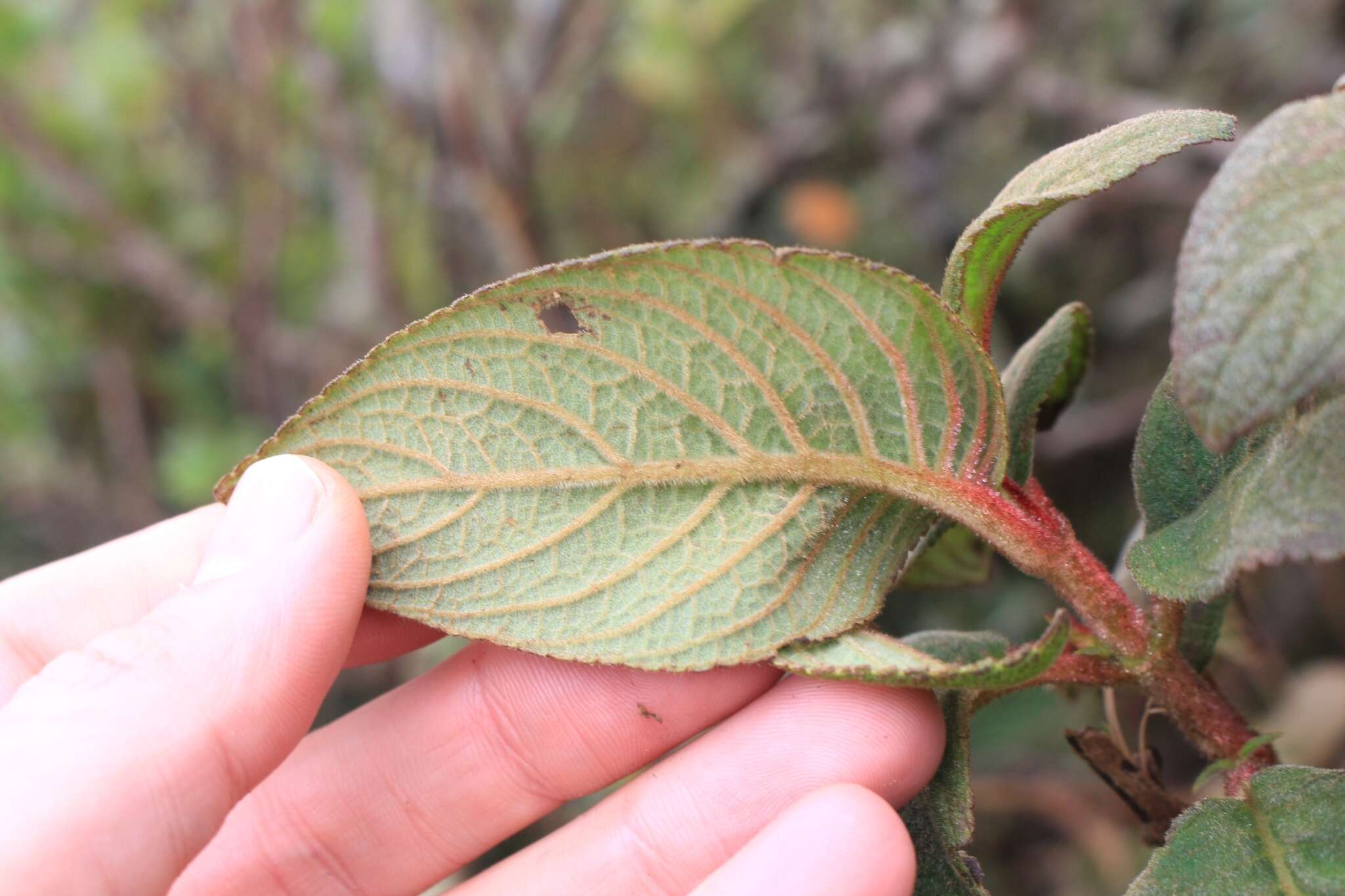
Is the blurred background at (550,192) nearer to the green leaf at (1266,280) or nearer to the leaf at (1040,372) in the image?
the leaf at (1040,372)

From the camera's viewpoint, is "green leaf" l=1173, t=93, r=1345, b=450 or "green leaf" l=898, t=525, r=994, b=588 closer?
"green leaf" l=1173, t=93, r=1345, b=450

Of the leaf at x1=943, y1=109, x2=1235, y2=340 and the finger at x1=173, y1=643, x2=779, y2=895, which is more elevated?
the leaf at x1=943, y1=109, x2=1235, y2=340

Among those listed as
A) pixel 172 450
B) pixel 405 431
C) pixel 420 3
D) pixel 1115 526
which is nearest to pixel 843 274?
pixel 405 431

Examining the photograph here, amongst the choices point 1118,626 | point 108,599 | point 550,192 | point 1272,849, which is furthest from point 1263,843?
point 550,192

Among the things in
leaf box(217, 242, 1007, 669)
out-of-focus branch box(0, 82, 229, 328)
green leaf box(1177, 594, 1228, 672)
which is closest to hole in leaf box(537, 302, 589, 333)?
leaf box(217, 242, 1007, 669)

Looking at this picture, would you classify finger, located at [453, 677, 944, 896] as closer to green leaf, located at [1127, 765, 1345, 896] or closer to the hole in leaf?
green leaf, located at [1127, 765, 1345, 896]

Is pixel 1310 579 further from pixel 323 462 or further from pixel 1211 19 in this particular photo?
pixel 323 462

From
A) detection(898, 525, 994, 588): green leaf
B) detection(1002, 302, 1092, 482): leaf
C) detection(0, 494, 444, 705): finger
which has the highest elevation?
detection(1002, 302, 1092, 482): leaf
